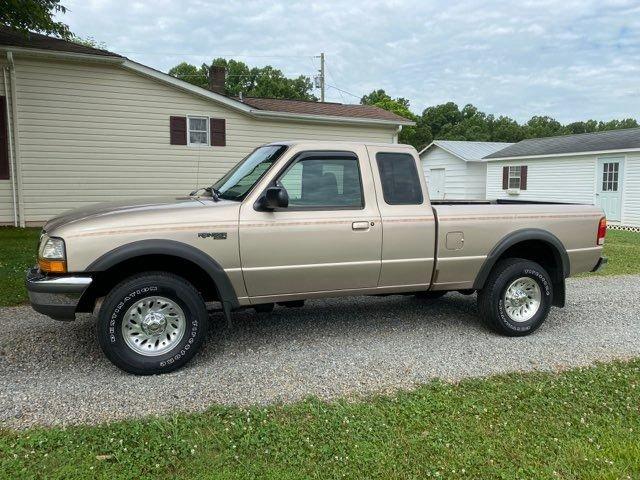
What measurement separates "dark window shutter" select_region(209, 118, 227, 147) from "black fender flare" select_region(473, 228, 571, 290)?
37.1 feet

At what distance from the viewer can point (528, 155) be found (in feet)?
77.8

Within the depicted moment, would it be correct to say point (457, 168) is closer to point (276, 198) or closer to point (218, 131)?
point (218, 131)

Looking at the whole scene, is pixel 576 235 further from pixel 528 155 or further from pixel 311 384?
pixel 528 155

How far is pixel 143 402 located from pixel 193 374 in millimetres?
595

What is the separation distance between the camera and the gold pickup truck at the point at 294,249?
425 cm

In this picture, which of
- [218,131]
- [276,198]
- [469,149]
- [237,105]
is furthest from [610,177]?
[276,198]

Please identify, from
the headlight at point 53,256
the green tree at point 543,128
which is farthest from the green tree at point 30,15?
the green tree at point 543,128

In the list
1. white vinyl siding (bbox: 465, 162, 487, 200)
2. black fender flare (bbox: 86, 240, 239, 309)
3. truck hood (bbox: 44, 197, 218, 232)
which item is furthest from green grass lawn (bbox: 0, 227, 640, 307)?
white vinyl siding (bbox: 465, 162, 487, 200)

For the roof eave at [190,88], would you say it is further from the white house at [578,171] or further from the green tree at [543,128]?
the green tree at [543,128]

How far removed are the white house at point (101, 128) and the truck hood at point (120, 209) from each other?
9.89 meters

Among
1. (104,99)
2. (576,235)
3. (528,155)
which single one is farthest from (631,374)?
(528,155)

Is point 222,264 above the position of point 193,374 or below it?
above

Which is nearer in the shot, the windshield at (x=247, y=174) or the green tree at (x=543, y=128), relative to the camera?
the windshield at (x=247, y=174)

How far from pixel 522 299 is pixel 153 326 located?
145 inches
